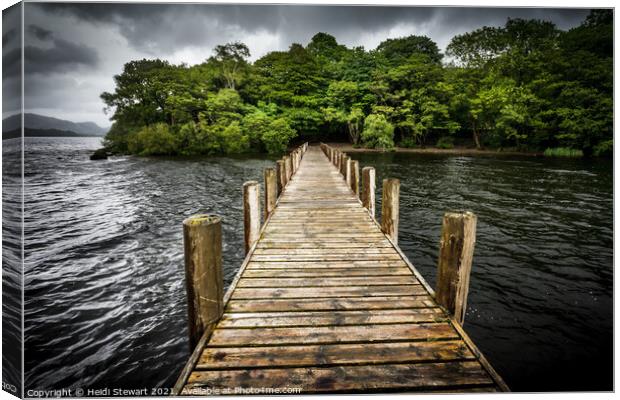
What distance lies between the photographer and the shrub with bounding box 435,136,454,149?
32344mm

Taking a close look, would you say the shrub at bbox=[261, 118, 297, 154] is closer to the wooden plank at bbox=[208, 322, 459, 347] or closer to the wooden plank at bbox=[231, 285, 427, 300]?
the wooden plank at bbox=[231, 285, 427, 300]

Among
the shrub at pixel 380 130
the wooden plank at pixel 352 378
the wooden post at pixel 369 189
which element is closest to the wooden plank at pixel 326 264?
the wooden plank at pixel 352 378

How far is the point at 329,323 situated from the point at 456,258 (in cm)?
114

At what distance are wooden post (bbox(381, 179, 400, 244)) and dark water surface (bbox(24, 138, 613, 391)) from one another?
4.89 feet

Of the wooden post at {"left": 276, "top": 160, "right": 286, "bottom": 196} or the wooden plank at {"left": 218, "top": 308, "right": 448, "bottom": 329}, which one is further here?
the wooden post at {"left": 276, "top": 160, "right": 286, "bottom": 196}

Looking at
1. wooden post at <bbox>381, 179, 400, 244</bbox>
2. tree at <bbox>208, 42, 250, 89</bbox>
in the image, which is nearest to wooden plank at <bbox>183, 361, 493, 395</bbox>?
wooden post at <bbox>381, 179, 400, 244</bbox>

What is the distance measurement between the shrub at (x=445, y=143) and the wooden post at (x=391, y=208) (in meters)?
30.4

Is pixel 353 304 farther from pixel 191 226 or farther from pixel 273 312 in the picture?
pixel 191 226

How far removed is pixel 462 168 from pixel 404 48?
75.6ft

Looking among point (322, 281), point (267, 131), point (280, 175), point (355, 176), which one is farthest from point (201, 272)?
point (267, 131)

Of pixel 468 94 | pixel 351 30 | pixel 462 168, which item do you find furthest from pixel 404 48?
pixel 351 30

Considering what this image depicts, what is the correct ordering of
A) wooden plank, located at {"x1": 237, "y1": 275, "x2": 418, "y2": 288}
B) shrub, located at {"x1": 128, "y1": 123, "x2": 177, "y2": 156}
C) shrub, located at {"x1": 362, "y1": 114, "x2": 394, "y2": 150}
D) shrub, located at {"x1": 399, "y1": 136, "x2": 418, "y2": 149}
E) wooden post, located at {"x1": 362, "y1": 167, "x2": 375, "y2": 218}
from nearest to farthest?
wooden plank, located at {"x1": 237, "y1": 275, "x2": 418, "y2": 288}
wooden post, located at {"x1": 362, "y1": 167, "x2": 375, "y2": 218}
shrub, located at {"x1": 128, "y1": 123, "x2": 177, "y2": 156}
shrub, located at {"x1": 362, "y1": 114, "x2": 394, "y2": 150}
shrub, located at {"x1": 399, "y1": 136, "x2": 418, "y2": 149}

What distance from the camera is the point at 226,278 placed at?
5.58 m

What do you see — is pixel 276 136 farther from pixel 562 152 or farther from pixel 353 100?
pixel 562 152
